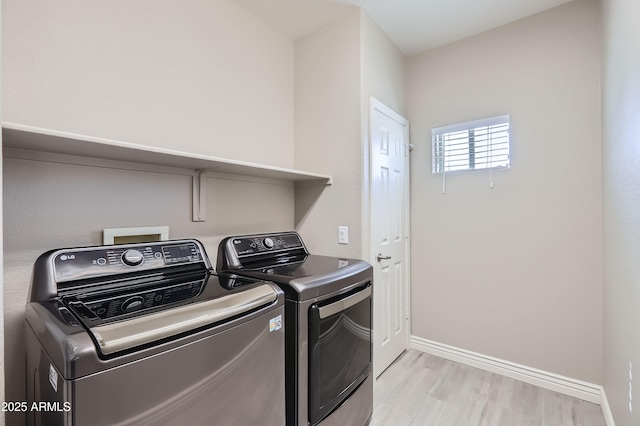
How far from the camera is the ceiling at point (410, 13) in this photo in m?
1.98

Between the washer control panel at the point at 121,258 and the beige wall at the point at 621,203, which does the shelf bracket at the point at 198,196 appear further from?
the beige wall at the point at 621,203

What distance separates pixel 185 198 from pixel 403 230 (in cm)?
177

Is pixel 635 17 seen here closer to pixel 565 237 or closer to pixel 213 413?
pixel 565 237

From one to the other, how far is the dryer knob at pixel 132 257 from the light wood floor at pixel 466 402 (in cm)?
159

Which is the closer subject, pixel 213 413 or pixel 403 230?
pixel 213 413

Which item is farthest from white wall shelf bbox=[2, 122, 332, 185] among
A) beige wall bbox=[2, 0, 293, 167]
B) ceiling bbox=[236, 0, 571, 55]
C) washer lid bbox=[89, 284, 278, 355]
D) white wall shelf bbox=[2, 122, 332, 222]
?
ceiling bbox=[236, 0, 571, 55]

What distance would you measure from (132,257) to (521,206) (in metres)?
2.47

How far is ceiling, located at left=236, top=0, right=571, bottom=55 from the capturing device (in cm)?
198

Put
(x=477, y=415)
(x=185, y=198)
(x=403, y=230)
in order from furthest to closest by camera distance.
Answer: (x=403, y=230) → (x=477, y=415) → (x=185, y=198)

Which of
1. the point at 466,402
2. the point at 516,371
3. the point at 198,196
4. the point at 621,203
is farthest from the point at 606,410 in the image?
the point at 198,196

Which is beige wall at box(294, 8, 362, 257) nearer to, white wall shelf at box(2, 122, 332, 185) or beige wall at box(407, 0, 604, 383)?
white wall shelf at box(2, 122, 332, 185)

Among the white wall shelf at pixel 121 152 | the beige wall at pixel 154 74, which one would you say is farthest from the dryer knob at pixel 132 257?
the beige wall at pixel 154 74

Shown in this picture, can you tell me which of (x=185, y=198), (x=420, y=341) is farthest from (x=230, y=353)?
(x=420, y=341)

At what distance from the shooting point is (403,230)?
8.57 feet
